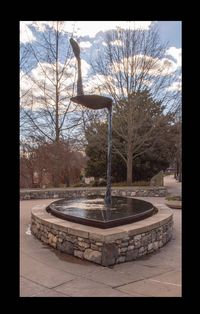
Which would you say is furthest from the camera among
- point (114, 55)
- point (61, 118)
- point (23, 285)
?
point (61, 118)

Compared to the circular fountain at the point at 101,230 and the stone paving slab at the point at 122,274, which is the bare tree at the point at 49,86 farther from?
the stone paving slab at the point at 122,274

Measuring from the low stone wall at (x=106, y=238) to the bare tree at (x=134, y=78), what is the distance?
28.9 ft

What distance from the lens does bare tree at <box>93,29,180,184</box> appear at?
1414cm

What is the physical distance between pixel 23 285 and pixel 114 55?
12.8m

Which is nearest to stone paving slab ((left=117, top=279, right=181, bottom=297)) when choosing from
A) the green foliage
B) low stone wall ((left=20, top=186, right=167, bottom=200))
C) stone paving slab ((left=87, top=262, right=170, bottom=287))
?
stone paving slab ((left=87, top=262, right=170, bottom=287))

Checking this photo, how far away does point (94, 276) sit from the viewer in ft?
12.6

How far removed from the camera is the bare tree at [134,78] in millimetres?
14141

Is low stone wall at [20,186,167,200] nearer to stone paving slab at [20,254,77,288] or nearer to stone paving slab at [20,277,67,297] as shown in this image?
stone paving slab at [20,254,77,288]

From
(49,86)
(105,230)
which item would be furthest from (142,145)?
(105,230)

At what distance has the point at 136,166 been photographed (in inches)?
635

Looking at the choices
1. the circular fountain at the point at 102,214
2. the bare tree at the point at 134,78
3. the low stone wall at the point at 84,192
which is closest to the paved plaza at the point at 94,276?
the circular fountain at the point at 102,214
